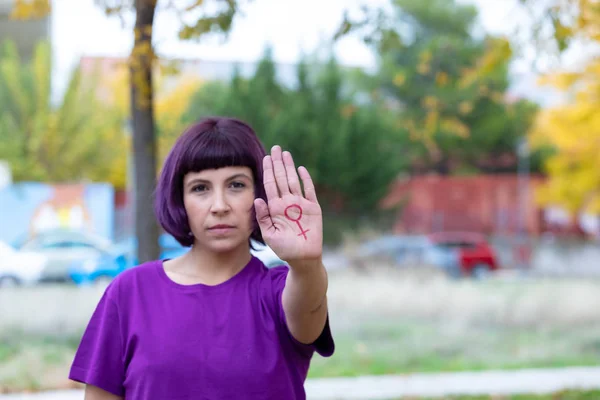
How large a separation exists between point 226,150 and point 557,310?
8378mm

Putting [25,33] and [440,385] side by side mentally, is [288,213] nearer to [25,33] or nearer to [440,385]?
[440,385]

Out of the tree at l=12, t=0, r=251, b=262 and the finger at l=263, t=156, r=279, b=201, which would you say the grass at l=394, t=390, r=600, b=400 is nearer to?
the tree at l=12, t=0, r=251, b=262

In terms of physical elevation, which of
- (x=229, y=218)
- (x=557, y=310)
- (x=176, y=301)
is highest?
(x=229, y=218)

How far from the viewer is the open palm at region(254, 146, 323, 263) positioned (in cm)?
171

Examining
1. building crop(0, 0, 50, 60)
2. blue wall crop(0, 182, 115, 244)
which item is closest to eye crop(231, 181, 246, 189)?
blue wall crop(0, 182, 115, 244)

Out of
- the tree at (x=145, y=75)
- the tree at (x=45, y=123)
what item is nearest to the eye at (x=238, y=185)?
the tree at (x=145, y=75)

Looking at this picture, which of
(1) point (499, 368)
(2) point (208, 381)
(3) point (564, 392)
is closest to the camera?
(2) point (208, 381)

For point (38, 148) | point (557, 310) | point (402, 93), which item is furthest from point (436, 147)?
point (557, 310)

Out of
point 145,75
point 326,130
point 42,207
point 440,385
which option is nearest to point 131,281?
point 145,75

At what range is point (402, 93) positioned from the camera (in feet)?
98.1

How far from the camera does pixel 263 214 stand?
1.79 m

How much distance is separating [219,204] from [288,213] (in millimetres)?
233

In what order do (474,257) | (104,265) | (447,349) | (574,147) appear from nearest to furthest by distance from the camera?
(447,349) < (104,265) < (474,257) < (574,147)

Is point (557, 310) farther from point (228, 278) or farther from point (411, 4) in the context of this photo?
point (411, 4)
